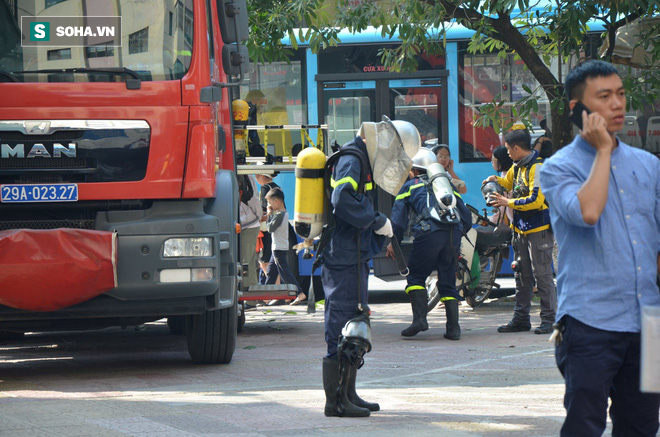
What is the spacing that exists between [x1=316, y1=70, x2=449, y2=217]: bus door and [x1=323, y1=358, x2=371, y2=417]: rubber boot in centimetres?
798

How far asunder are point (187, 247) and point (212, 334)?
1052mm

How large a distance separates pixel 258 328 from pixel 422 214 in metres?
2.43

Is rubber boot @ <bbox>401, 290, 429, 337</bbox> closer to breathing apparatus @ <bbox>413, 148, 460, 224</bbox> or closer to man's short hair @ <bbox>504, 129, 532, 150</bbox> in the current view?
breathing apparatus @ <bbox>413, 148, 460, 224</bbox>

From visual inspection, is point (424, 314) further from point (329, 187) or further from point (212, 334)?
point (329, 187)

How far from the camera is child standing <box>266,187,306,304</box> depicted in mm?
13195

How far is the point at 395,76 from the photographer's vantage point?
14.3 m

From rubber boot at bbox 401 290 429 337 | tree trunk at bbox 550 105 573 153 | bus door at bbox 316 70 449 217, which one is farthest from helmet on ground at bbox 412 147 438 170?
bus door at bbox 316 70 449 217

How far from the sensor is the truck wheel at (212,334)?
8.43m

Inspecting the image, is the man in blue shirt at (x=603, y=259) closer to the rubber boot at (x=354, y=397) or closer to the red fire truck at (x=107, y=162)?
the rubber boot at (x=354, y=397)

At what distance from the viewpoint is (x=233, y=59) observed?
28.4ft

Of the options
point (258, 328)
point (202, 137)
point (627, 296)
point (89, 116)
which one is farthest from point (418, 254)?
point (627, 296)

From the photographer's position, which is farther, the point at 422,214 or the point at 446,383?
the point at 422,214

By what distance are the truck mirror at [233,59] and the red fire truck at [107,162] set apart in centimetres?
58

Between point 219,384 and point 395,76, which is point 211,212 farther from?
point 395,76
